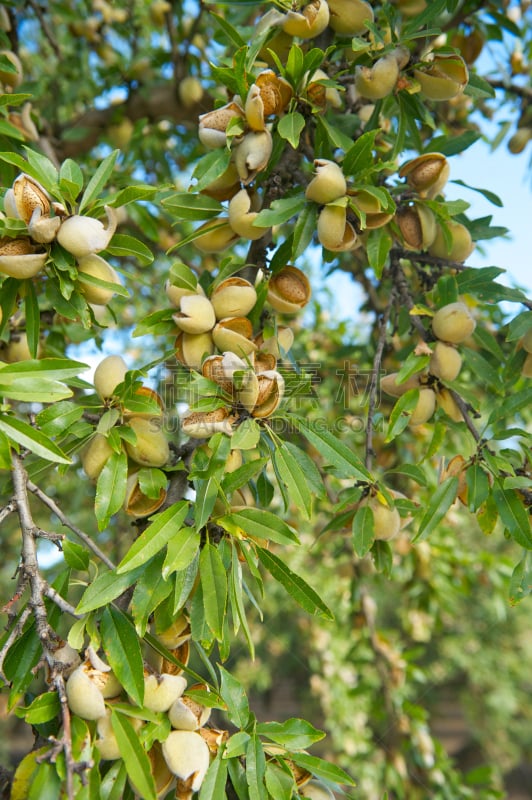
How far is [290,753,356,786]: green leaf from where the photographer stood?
79cm

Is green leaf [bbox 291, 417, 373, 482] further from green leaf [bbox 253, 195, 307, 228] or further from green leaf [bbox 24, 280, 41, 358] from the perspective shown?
green leaf [bbox 24, 280, 41, 358]

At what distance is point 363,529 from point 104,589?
0.42 m

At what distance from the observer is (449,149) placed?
1.11m

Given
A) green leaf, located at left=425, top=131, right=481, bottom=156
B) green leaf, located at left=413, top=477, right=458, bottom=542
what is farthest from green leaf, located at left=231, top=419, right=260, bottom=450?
green leaf, located at left=425, top=131, right=481, bottom=156

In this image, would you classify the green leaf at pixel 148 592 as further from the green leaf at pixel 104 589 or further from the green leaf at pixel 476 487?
the green leaf at pixel 476 487

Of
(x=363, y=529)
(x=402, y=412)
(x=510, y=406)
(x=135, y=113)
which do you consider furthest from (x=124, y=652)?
(x=135, y=113)

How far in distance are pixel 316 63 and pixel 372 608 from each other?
178cm

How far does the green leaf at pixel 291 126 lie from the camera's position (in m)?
0.88

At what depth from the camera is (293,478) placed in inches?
32.0

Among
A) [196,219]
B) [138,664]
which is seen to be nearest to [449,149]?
[196,219]

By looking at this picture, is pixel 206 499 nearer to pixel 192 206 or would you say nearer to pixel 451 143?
pixel 192 206

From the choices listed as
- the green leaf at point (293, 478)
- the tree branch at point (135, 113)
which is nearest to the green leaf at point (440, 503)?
the green leaf at point (293, 478)

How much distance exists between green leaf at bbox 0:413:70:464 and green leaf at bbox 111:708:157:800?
0.30 metres

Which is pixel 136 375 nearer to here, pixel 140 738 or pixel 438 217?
pixel 140 738
